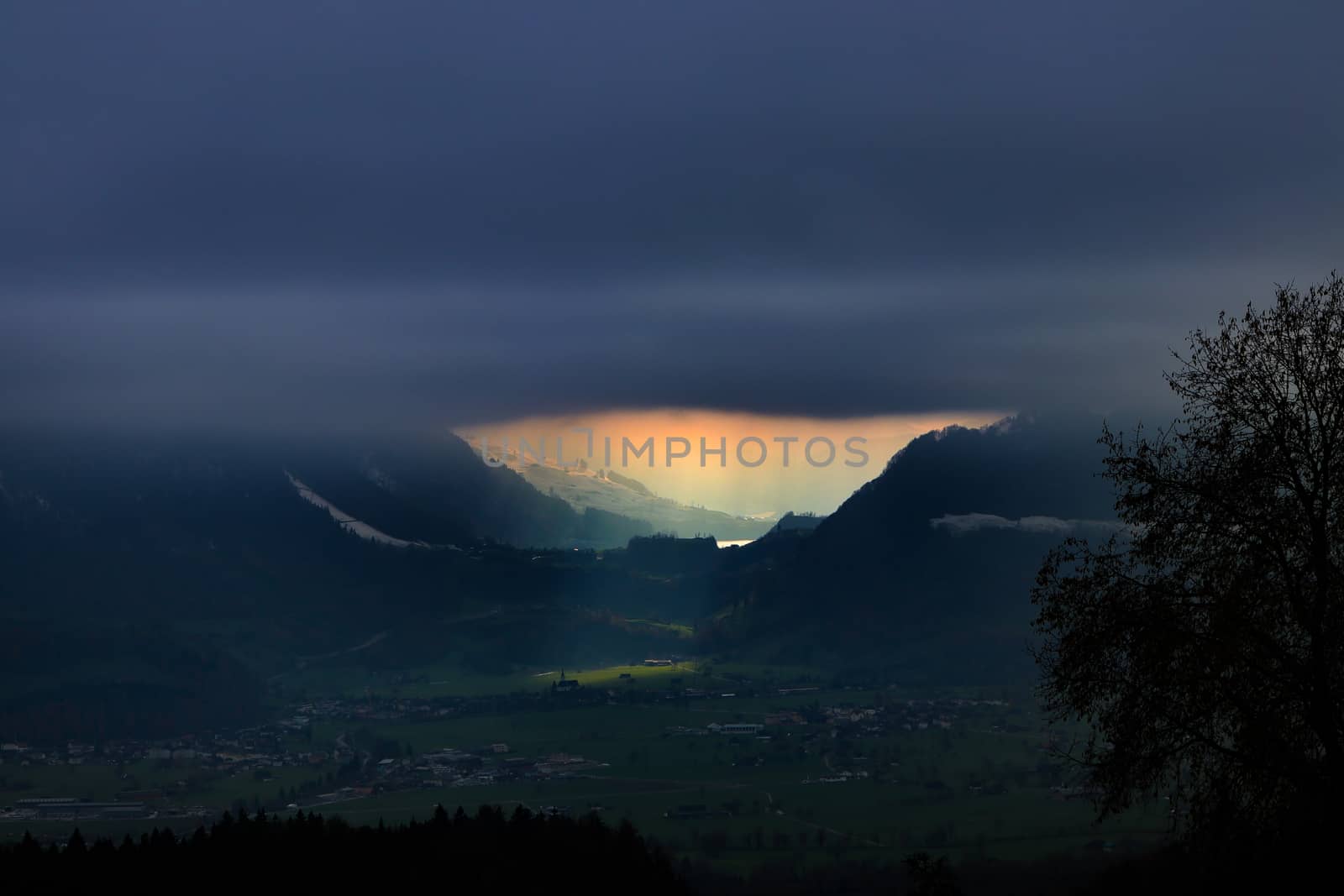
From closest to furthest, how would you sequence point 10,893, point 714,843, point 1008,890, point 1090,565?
point 1090,565, point 10,893, point 1008,890, point 714,843

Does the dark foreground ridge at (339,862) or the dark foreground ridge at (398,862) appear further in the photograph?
the dark foreground ridge at (339,862)

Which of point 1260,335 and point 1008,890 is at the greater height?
point 1260,335

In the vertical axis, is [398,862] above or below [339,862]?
below

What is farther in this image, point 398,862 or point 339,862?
point 398,862

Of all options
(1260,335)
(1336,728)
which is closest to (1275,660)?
(1336,728)

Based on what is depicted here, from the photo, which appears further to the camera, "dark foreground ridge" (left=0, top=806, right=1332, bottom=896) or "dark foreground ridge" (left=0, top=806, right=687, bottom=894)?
"dark foreground ridge" (left=0, top=806, right=687, bottom=894)

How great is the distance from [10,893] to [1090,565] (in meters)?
67.8

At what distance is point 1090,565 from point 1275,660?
389cm

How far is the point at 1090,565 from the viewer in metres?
30.8

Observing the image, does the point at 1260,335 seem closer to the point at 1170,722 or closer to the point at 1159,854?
the point at 1170,722

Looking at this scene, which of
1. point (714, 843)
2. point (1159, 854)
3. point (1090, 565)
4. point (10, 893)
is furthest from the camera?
point (714, 843)

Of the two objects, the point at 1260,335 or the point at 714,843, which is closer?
the point at 1260,335

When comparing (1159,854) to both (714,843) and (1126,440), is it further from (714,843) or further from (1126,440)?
(714,843)

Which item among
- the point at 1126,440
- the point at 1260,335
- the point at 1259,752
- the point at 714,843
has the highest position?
the point at 1260,335
